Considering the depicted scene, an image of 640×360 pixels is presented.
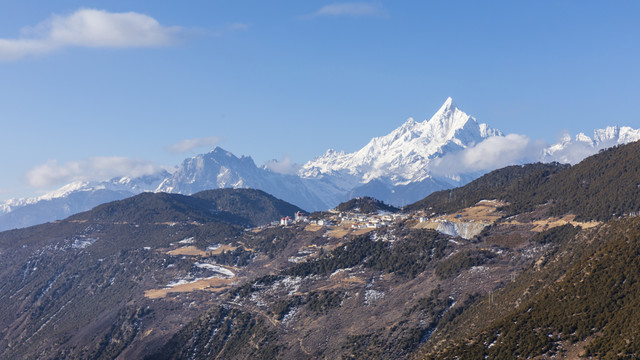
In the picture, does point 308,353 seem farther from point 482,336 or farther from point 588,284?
point 588,284

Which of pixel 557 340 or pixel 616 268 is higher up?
pixel 616 268

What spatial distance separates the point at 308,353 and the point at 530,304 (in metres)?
84.4

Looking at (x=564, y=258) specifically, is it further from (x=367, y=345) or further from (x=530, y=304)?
(x=367, y=345)

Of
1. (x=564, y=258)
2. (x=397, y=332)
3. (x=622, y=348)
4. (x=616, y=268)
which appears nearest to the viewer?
(x=622, y=348)

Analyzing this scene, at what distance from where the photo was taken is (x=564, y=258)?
7057 inches

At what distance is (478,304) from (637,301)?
70.8 metres

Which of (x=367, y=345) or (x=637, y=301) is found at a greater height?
(x=637, y=301)

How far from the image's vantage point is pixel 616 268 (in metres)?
130

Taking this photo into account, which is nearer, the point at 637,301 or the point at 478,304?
the point at 637,301

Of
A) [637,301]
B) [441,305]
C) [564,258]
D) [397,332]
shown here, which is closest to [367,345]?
[397,332]

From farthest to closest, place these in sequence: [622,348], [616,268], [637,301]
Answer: [616,268], [637,301], [622,348]

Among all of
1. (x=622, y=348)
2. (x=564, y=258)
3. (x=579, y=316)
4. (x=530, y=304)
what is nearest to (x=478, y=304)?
(x=564, y=258)

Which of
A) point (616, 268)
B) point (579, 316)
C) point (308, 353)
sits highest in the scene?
point (616, 268)

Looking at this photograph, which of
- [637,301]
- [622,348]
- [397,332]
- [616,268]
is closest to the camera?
[622,348]
